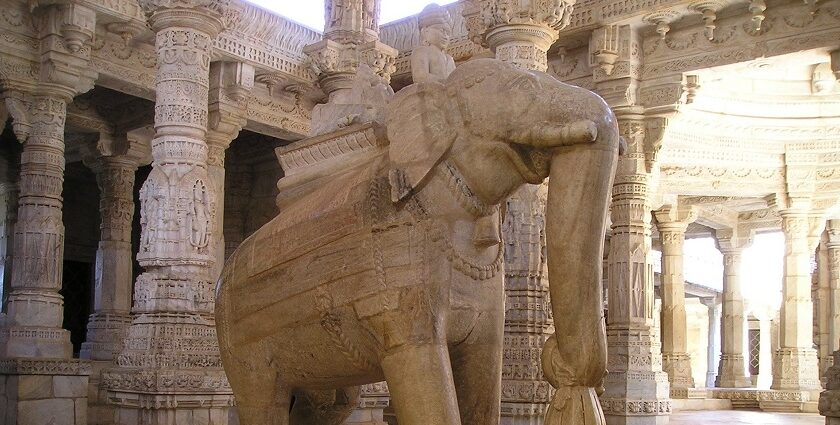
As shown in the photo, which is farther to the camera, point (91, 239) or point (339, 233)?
point (91, 239)

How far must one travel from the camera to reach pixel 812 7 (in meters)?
8.89

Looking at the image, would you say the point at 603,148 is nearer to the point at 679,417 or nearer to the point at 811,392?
the point at 679,417

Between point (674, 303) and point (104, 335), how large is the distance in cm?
965

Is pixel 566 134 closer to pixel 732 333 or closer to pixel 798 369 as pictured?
pixel 798 369

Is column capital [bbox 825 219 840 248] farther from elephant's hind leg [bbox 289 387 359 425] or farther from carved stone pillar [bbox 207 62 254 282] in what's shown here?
elephant's hind leg [bbox 289 387 359 425]

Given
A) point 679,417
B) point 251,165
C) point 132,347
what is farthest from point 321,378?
point 251,165

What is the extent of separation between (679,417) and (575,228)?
11.5 metres

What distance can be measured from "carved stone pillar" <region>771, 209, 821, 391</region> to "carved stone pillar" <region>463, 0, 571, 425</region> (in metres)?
9.18

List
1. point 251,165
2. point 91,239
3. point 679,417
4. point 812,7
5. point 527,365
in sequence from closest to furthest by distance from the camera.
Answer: point 527,365
point 812,7
point 679,417
point 251,165
point 91,239

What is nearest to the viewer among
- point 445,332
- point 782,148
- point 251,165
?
point 445,332

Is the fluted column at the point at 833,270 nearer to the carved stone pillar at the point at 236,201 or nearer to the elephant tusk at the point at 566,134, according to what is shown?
the carved stone pillar at the point at 236,201

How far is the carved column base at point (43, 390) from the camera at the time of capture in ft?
30.3

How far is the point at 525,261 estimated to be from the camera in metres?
6.71

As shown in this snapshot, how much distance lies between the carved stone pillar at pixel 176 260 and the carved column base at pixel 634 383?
4778 millimetres
